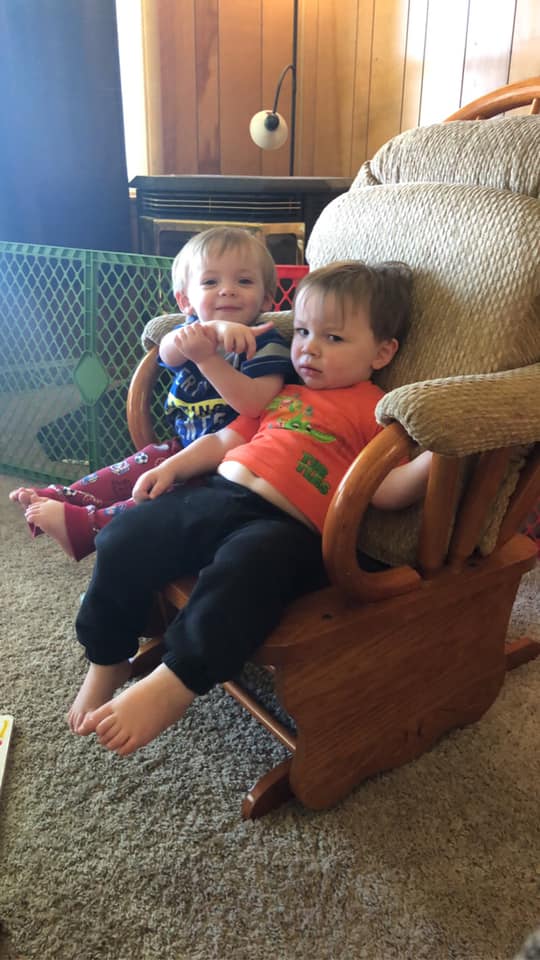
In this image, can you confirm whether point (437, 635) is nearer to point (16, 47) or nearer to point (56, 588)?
point (56, 588)

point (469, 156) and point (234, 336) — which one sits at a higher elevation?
point (469, 156)

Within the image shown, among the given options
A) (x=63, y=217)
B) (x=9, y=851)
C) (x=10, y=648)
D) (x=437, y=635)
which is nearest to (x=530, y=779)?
(x=437, y=635)

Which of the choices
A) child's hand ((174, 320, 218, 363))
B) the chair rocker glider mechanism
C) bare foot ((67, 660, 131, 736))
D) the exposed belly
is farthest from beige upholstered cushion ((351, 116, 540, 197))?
bare foot ((67, 660, 131, 736))

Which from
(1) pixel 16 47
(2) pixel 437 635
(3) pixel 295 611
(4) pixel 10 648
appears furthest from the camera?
(1) pixel 16 47

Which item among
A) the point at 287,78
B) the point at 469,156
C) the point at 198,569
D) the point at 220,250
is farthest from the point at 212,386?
the point at 287,78

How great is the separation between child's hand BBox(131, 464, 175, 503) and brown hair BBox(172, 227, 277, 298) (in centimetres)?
36

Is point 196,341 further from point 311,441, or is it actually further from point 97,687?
point 97,687

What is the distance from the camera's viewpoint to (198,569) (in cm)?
95

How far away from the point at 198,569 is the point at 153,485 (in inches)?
6.7

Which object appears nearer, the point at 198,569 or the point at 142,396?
the point at 198,569

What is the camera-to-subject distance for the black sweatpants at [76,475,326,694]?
0.82 meters

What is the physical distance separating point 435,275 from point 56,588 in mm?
996

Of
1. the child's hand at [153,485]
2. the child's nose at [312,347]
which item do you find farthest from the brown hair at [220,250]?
the child's hand at [153,485]

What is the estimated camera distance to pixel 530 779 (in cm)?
103
